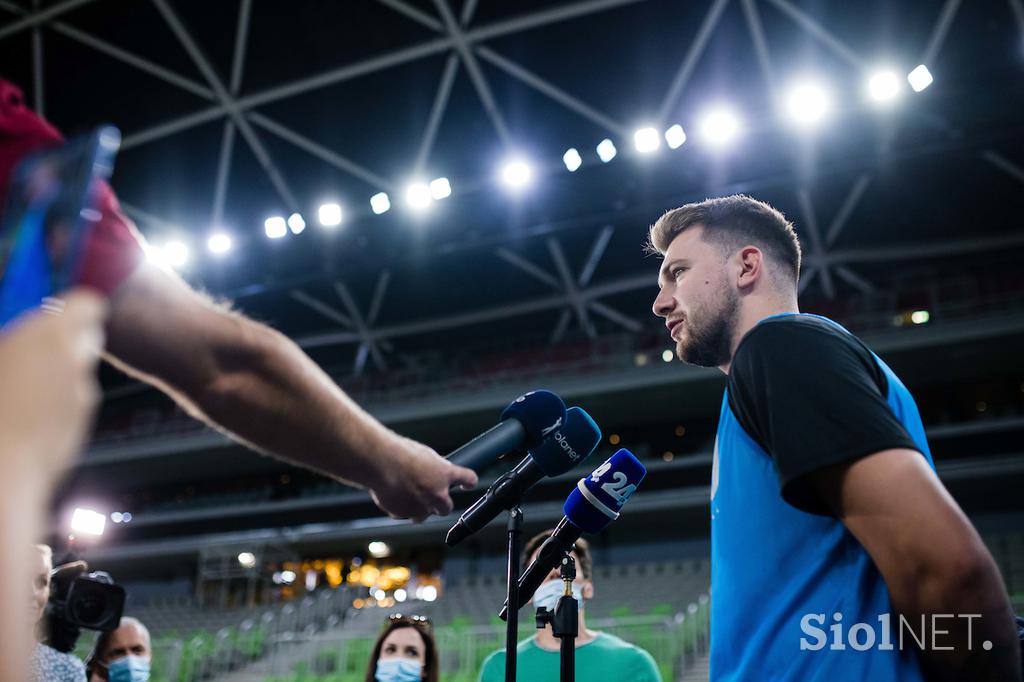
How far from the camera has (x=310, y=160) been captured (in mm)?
20359

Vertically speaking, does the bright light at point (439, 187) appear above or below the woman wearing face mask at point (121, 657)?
above

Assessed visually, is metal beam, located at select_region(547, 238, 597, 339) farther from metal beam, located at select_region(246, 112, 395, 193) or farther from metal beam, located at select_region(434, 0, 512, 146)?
metal beam, located at select_region(246, 112, 395, 193)

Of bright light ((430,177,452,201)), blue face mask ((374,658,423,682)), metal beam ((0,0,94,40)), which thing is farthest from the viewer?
bright light ((430,177,452,201))

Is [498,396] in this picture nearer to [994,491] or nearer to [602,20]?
[602,20]

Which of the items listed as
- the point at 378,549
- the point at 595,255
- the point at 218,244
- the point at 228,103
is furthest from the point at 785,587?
the point at 378,549

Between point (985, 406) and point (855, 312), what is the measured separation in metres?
3.87

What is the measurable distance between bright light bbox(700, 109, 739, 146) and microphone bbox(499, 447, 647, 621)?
1440cm

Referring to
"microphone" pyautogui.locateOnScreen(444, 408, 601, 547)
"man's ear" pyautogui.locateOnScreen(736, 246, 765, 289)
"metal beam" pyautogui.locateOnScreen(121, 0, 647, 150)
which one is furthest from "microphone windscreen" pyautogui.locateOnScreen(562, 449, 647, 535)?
"metal beam" pyautogui.locateOnScreen(121, 0, 647, 150)

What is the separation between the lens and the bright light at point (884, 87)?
14883 mm

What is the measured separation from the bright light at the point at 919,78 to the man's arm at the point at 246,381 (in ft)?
50.5

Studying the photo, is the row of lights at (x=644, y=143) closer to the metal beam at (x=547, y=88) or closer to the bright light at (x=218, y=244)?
A: the bright light at (x=218, y=244)

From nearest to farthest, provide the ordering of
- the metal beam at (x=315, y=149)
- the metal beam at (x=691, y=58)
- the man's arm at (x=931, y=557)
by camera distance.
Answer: the man's arm at (x=931, y=557) < the metal beam at (x=691, y=58) < the metal beam at (x=315, y=149)

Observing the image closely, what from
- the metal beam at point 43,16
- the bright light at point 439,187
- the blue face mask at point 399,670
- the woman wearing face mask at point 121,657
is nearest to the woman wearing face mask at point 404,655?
the blue face mask at point 399,670

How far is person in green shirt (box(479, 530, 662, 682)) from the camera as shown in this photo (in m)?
4.26
